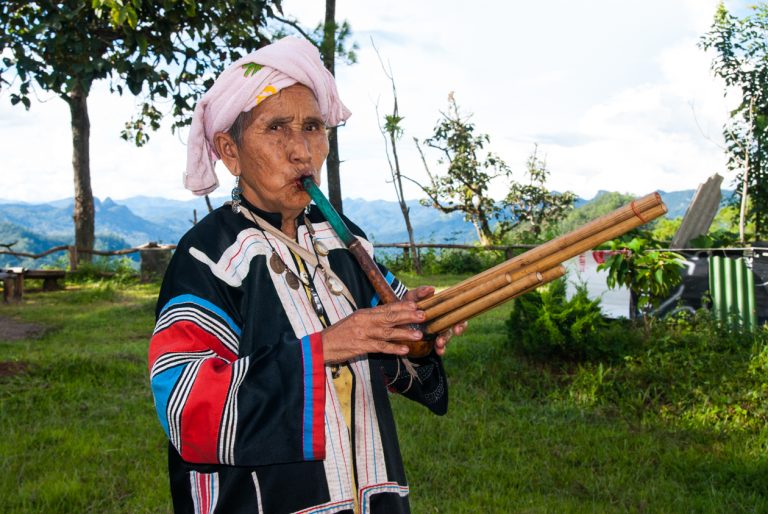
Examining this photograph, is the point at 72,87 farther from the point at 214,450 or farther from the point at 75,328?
the point at 75,328

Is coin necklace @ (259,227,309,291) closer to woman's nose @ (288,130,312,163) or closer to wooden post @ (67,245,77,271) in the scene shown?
woman's nose @ (288,130,312,163)

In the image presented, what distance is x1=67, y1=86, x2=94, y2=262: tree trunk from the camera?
16812 mm

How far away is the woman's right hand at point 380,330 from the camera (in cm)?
148

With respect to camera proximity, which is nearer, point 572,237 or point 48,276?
point 572,237

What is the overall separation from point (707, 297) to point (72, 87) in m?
6.28

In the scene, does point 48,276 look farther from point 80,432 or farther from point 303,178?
point 303,178

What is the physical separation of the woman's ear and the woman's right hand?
0.75m

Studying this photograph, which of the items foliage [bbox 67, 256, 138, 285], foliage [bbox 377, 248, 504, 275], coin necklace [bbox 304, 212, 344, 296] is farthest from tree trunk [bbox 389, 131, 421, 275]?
coin necklace [bbox 304, 212, 344, 296]

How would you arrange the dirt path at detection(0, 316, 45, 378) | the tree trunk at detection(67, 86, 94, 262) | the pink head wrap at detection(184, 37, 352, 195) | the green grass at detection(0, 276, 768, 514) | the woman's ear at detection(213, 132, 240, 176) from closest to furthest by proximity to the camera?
1. the pink head wrap at detection(184, 37, 352, 195)
2. the woman's ear at detection(213, 132, 240, 176)
3. the green grass at detection(0, 276, 768, 514)
4. the dirt path at detection(0, 316, 45, 378)
5. the tree trunk at detection(67, 86, 94, 262)

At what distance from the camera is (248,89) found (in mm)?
1942

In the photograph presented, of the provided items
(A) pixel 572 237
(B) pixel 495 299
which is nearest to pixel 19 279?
(B) pixel 495 299

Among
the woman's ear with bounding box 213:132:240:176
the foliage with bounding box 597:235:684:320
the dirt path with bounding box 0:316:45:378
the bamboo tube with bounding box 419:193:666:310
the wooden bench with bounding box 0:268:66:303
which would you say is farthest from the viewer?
the wooden bench with bounding box 0:268:66:303

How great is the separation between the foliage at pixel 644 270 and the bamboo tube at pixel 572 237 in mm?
5570

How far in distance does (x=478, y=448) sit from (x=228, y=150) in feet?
12.4
